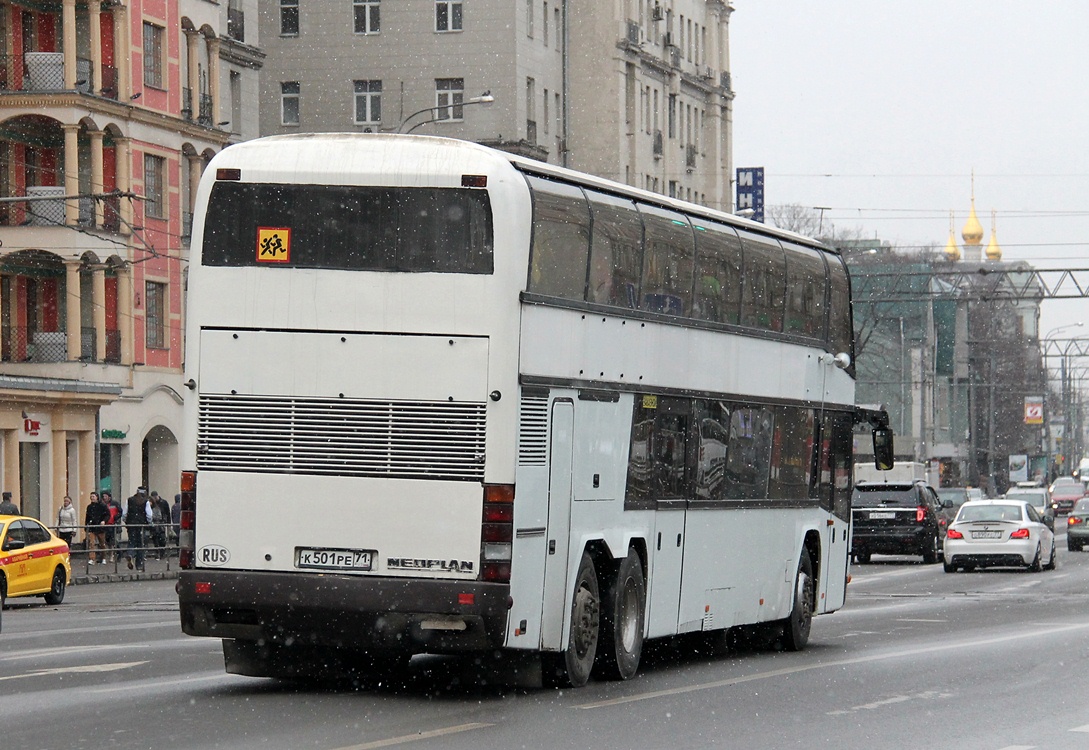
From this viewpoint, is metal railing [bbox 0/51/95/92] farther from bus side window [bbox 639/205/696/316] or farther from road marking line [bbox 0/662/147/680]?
bus side window [bbox 639/205/696/316]

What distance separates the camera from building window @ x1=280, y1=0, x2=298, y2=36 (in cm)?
8256

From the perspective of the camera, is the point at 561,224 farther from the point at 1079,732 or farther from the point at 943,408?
the point at 943,408

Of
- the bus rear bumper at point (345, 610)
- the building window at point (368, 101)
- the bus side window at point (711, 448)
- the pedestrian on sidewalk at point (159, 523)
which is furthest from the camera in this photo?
the building window at point (368, 101)

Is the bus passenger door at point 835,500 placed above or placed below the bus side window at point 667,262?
below

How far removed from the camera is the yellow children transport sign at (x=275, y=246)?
15086 millimetres

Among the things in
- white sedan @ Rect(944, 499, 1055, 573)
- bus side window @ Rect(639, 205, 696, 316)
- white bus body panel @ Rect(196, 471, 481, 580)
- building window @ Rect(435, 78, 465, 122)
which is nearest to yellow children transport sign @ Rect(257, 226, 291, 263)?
white bus body panel @ Rect(196, 471, 481, 580)

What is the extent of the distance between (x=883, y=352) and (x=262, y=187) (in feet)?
359

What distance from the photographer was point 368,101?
8231cm

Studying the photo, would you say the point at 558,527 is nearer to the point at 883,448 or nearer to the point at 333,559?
the point at 333,559

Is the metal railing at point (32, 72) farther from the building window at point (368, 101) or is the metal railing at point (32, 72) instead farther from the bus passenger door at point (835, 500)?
the bus passenger door at point (835, 500)

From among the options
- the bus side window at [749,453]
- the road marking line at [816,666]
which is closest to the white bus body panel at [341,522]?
the road marking line at [816,666]

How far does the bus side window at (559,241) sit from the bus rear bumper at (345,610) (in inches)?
86.4

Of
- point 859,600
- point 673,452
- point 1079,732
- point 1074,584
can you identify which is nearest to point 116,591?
point 859,600

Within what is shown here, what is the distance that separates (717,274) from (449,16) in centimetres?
6427
